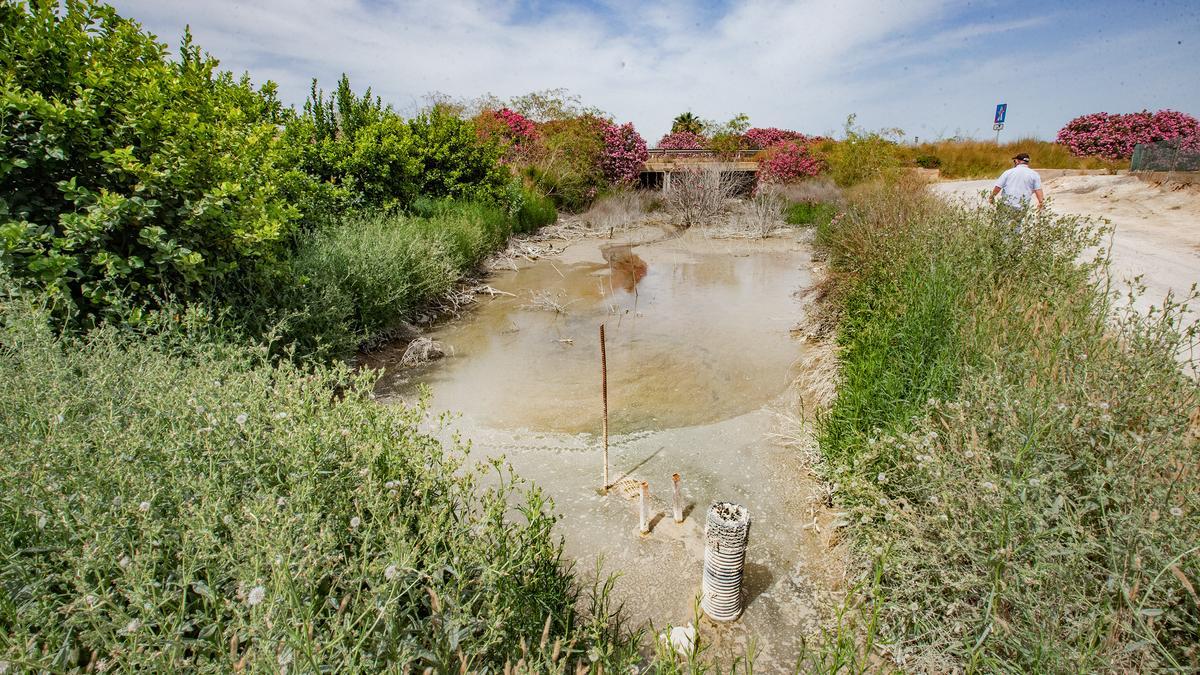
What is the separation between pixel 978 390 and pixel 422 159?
1093 centimetres

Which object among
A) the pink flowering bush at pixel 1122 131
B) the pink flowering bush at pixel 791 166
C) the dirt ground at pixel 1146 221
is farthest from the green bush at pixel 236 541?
the pink flowering bush at pixel 1122 131

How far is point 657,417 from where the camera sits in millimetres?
5348

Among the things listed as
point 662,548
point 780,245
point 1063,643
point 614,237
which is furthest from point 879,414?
point 614,237

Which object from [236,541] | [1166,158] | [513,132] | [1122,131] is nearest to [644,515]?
[236,541]

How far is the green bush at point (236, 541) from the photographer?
1364 millimetres

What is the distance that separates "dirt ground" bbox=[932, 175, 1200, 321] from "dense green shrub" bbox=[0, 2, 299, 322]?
269 inches

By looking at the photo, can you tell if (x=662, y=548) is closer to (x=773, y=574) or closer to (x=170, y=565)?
(x=773, y=574)

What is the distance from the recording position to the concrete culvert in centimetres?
284

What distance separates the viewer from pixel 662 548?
3.54 metres

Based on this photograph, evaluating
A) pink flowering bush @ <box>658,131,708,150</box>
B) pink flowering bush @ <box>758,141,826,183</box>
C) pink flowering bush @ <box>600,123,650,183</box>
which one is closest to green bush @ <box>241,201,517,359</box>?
pink flowering bush @ <box>600,123,650,183</box>

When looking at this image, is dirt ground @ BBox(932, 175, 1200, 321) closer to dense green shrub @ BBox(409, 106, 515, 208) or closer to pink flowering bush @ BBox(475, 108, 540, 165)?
dense green shrub @ BBox(409, 106, 515, 208)

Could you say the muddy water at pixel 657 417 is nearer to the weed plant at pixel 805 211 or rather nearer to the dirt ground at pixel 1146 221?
the dirt ground at pixel 1146 221

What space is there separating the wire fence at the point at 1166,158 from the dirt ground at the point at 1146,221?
0.87 m


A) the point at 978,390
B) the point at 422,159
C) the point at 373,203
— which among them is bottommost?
the point at 978,390
